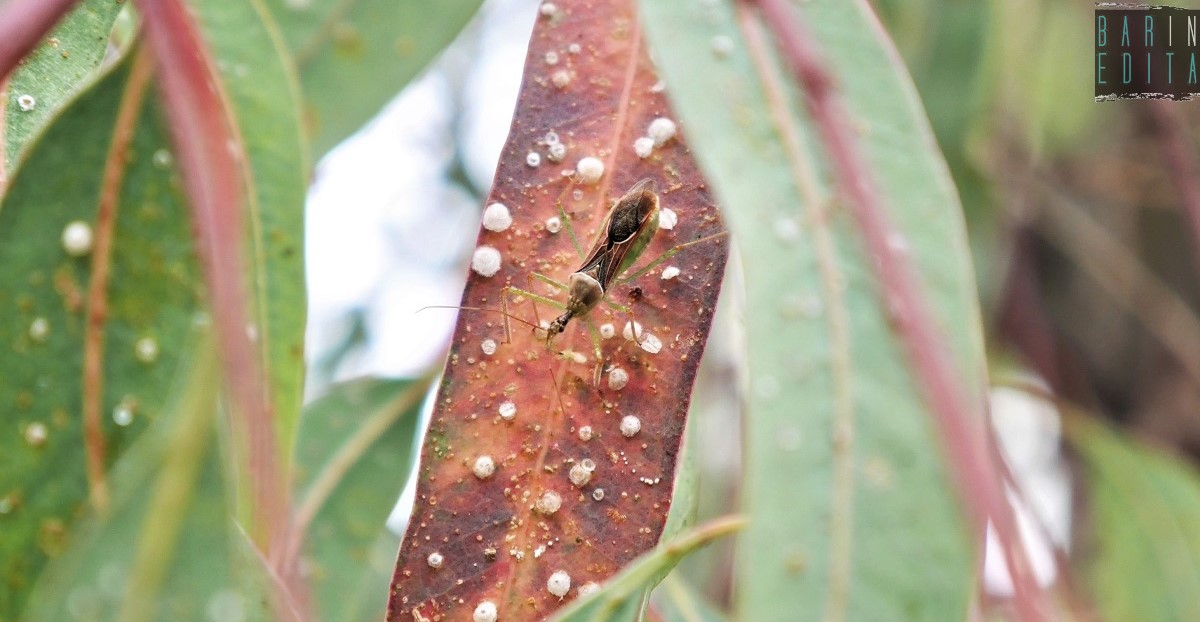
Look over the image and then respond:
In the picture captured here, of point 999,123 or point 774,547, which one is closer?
point 774,547

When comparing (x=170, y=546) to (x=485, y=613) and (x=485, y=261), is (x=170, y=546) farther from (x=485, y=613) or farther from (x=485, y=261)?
(x=485, y=261)

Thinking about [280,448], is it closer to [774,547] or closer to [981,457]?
[774,547]

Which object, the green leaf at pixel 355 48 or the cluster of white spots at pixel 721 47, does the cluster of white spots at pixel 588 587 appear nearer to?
the cluster of white spots at pixel 721 47

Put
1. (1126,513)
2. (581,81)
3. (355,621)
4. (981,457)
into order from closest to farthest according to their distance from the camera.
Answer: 1. (981,457)
2. (581,81)
3. (355,621)
4. (1126,513)

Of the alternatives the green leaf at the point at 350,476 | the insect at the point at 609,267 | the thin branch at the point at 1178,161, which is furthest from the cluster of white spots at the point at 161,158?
the thin branch at the point at 1178,161

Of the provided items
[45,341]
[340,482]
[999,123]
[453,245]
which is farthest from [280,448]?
[453,245]

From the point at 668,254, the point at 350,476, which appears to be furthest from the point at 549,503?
the point at 350,476

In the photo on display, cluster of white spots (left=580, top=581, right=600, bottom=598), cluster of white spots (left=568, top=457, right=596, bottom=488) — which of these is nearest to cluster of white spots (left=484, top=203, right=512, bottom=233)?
cluster of white spots (left=568, top=457, right=596, bottom=488)
